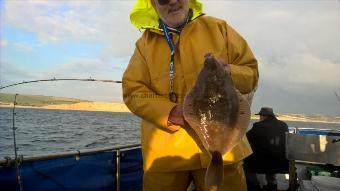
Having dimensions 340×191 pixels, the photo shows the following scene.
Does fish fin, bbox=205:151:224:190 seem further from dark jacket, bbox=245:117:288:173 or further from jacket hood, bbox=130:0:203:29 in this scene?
dark jacket, bbox=245:117:288:173

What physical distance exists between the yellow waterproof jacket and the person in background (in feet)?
13.2

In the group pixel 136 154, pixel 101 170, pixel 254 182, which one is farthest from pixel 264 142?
pixel 101 170

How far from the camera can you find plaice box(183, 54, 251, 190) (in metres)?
2.89

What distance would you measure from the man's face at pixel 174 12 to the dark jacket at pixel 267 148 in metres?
4.62

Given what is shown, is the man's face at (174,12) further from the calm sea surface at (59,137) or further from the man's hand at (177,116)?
the calm sea surface at (59,137)

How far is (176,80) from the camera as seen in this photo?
3.58m

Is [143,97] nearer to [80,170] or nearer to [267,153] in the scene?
[80,170]

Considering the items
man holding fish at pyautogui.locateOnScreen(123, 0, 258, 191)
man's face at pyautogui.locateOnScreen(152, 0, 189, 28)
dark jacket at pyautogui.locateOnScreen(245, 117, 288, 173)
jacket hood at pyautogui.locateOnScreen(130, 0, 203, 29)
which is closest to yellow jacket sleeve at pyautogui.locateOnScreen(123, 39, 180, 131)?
man holding fish at pyautogui.locateOnScreen(123, 0, 258, 191)

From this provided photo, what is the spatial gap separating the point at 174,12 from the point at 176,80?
70cm

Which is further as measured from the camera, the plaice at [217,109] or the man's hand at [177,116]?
the man's hand at [177,116]

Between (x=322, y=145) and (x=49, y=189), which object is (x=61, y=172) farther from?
(x=322, y=145)

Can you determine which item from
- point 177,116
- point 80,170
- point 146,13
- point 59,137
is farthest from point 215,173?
point 59,137

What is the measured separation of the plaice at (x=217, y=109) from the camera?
2893mm

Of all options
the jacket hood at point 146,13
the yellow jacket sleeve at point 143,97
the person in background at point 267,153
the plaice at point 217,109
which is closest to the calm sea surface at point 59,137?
the yellow jacket sleeve at point 143,97
